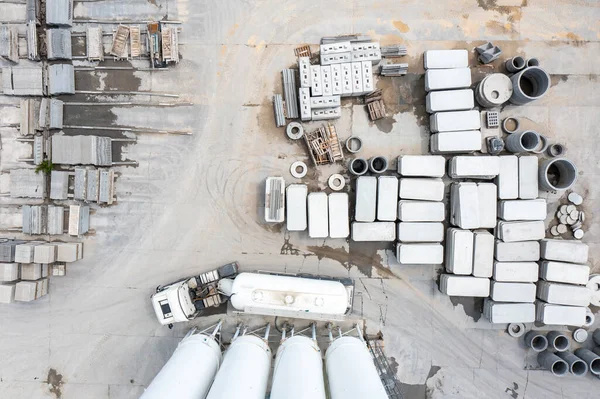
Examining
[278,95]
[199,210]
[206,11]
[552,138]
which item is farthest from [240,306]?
[552,138]

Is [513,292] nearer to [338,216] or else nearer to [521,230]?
[521,230]

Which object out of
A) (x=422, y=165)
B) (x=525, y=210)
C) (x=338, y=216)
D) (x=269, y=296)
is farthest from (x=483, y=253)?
(x=269, y=296)

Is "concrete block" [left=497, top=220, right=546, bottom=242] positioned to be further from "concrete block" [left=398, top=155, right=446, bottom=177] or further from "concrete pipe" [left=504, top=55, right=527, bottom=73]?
"concrete pipe" [left=504, top=55, right=527, bottom=73]

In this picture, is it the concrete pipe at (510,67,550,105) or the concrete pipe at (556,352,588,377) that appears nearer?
the concrete pipe at (510,67,550,105)

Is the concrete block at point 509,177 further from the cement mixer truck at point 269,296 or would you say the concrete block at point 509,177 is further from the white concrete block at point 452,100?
the cement mixer truck at point 269,296

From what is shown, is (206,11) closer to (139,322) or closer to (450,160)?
(450,160)

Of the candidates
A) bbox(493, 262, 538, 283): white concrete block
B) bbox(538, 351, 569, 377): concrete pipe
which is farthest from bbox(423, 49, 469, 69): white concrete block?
bbox(538, 351, 569, 377): concrete pipe
